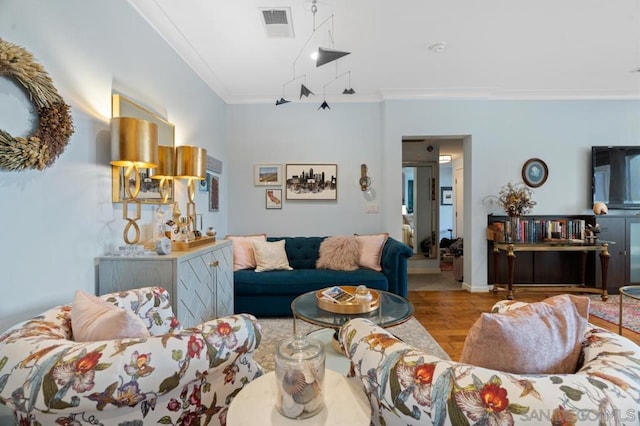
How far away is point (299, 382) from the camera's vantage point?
0.89m

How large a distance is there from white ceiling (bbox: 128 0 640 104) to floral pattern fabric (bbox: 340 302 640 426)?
2511 mm

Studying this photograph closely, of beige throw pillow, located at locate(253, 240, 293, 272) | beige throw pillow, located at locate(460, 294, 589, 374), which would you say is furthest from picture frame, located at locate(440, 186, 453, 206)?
beige throw pillow, located at locate(460, 294, 589, 374)

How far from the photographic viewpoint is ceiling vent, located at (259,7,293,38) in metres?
2.35

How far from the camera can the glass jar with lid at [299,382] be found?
2.92 ft

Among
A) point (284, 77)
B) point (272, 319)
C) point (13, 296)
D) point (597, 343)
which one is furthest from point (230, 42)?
point (597, 343)

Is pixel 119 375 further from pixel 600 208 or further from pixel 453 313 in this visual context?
pixel 600 208

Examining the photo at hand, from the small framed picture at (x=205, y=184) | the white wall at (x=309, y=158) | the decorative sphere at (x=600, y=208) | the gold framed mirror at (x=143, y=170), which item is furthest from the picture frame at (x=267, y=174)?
the decorative sphere at (x=600, y=208)

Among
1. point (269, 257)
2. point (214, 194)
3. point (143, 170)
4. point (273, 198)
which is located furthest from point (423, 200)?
point (143, 170)

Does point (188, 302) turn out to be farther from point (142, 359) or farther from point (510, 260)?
point (510, 260)

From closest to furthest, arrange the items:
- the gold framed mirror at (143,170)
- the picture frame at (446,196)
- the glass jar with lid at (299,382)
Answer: the glass jar with lid at (299,382), the gold framed mirror at (143,170), the picture frame at (446,196)

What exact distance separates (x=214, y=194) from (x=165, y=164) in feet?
4.49

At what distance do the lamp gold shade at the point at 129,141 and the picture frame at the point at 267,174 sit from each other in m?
2.37

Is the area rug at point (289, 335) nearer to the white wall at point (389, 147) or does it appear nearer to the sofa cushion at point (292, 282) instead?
the sofa cushion at point (292, 282)

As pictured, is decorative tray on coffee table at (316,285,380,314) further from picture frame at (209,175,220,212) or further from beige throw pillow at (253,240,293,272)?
picture frame at (209,175,220,212)
